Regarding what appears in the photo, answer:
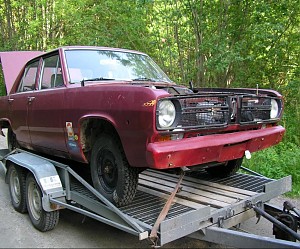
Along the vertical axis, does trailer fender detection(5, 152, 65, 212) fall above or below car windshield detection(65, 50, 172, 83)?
below

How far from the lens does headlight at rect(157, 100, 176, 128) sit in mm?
3051

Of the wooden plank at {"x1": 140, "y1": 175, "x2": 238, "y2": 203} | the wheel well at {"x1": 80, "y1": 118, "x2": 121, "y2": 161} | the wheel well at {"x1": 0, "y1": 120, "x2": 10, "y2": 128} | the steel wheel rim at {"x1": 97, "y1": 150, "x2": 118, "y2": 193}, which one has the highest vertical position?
the wheel well at {"x1": 80, "y1": 118, "x2": 121, "y2": 161}

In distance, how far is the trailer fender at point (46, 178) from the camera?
3.98 meters

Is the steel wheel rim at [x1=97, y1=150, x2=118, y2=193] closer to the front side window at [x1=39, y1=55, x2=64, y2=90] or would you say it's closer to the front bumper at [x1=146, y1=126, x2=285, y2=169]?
the front bumper at [x1=146, y1=126, x2=285, y2=169]

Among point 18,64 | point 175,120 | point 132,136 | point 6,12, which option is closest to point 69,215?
point 132,136

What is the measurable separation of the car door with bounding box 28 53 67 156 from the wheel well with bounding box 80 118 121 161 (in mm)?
392

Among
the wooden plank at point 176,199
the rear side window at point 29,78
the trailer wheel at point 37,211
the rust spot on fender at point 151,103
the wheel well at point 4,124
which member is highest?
the rear side window at point 29,78

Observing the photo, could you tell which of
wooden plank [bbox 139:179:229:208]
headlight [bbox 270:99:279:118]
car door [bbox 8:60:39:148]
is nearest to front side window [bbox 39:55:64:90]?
car door [bbox 8:60:39:148]

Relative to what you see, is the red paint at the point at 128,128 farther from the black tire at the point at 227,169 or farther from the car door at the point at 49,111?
the black tire at the point at 227,169

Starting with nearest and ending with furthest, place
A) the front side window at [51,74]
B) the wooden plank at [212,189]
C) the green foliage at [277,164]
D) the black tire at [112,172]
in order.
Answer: the black tire at [112,172], the wooden plank at [212,189], the front side window at [51,74], the green foliage at [277,164]

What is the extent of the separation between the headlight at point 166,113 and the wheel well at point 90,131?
2.50 ft

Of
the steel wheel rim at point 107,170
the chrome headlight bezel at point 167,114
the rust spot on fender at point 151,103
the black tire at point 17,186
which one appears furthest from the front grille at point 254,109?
the black tire at point 17,186

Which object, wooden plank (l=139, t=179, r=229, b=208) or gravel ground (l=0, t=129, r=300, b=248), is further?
gravel ground (l=0, t=129, r=300, b=248)

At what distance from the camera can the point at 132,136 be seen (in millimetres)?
3168
